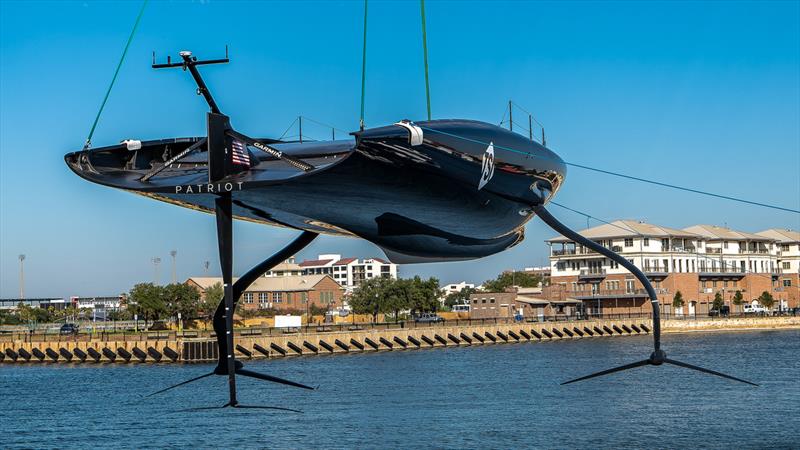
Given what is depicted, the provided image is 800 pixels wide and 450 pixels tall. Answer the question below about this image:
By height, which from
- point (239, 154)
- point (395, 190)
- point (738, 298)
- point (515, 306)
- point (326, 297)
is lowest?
point (515, 306)

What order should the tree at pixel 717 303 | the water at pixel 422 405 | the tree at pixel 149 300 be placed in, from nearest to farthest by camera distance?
the water at pixel 422 405
the tree at pixel 149 300
the tree at pixel 717 303

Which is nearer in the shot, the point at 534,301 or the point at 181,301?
the point at 181,301

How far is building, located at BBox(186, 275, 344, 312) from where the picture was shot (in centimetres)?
15475

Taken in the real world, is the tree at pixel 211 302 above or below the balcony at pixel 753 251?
below

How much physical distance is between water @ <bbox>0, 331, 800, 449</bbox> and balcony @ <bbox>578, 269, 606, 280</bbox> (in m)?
46.3

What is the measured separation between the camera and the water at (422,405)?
131 ft

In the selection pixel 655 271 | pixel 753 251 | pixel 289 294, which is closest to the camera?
pixel 655 271

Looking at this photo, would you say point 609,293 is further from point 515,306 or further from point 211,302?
point 211,302

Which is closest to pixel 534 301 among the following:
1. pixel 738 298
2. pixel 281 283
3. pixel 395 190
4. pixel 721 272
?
pixel 721 272

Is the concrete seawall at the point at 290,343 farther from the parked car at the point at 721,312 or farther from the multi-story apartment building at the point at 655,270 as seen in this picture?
the parked car at the point at 721,312

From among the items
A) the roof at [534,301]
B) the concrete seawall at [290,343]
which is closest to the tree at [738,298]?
the roof at [534,301]

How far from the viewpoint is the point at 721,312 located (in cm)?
13612

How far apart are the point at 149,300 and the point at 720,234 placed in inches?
3112

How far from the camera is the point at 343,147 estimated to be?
2773 centimetres
